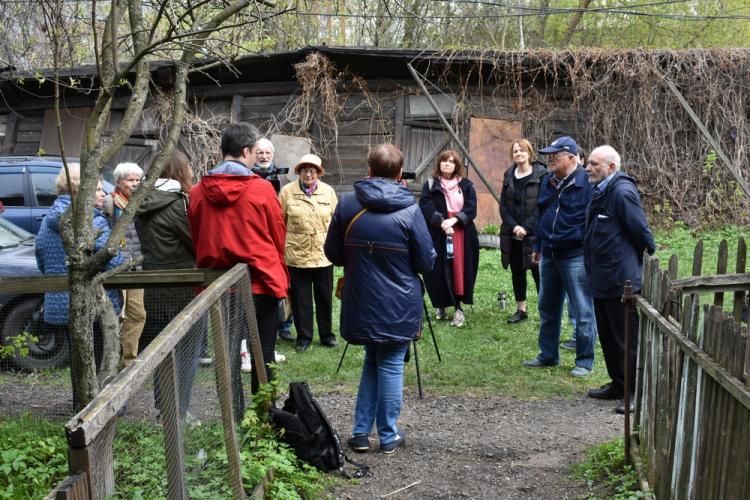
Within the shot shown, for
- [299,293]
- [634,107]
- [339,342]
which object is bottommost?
[339,342]

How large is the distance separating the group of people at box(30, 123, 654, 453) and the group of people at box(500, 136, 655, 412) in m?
0.01

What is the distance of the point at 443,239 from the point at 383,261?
3.98 metres

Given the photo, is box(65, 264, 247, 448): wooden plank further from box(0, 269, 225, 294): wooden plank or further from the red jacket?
the red jacket

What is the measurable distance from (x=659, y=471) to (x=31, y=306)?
3.97m

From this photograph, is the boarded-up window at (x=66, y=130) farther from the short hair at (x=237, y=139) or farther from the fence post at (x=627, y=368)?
the fence post at (x=627, y=368)

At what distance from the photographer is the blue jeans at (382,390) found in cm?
523

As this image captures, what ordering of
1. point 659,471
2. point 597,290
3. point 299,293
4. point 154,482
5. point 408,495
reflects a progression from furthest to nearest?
point 299,293, point 597,290, point 408,495, point 659,471, point 154,482

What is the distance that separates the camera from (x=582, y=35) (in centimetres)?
2708

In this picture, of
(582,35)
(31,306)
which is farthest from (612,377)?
(582,35)

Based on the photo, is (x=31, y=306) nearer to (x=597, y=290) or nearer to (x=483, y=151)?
(x=597, y=290)

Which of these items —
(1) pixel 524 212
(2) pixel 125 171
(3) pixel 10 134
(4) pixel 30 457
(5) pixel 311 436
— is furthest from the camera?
(3) pixel 10 134

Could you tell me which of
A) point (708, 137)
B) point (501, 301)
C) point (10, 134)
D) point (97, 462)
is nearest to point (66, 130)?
point (10, 134)

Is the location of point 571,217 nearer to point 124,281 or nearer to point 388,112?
point 124,281

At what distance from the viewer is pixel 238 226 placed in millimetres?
5391
